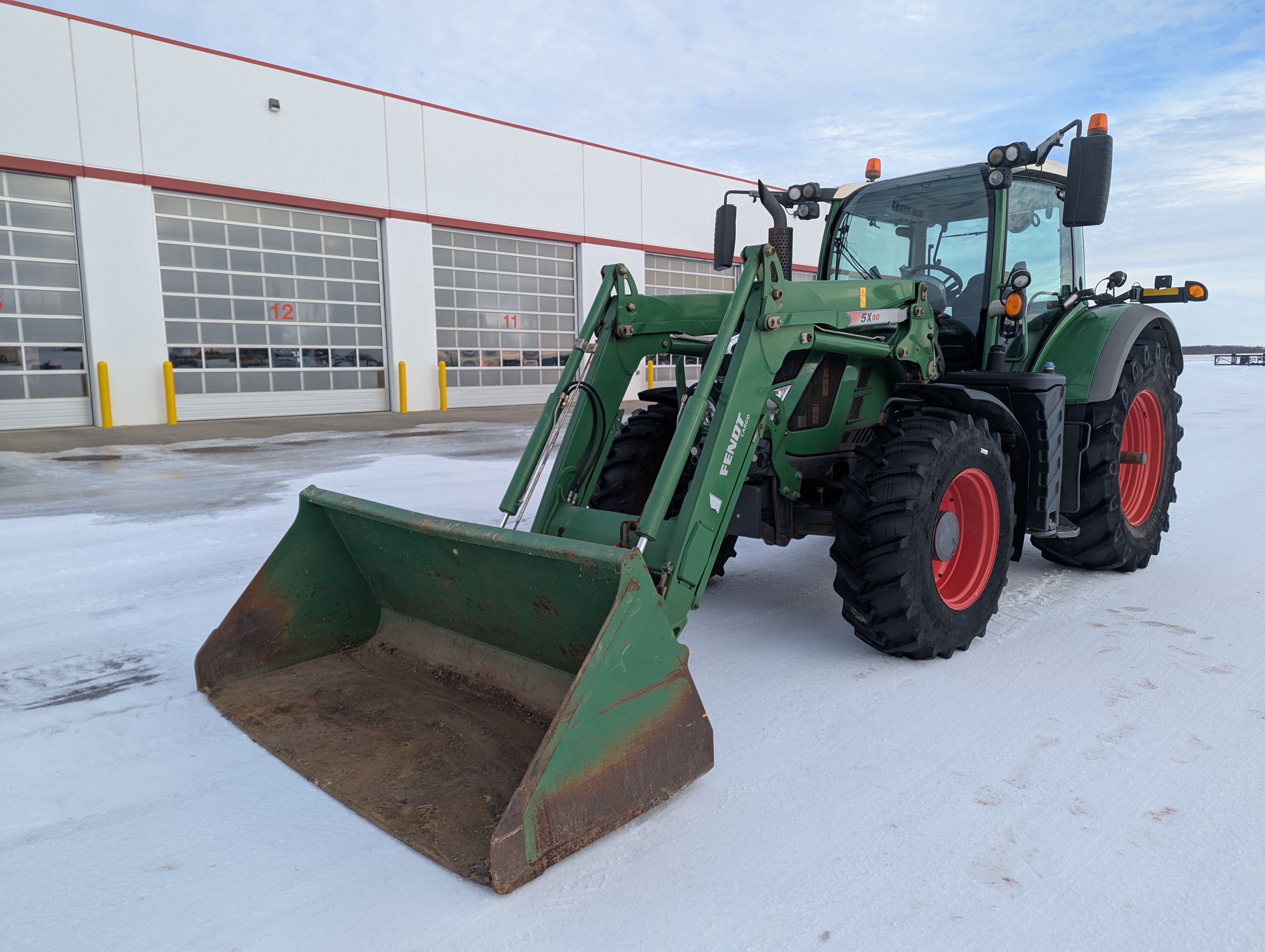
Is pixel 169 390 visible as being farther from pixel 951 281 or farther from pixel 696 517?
pixel 696 517

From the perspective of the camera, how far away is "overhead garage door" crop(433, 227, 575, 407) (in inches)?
739

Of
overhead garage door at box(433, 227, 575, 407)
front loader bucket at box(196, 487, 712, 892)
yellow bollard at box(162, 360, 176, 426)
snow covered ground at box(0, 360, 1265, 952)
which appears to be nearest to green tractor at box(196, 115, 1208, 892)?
front loader bucket at box(196, 487, 712, 892)

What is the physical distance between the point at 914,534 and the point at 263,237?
15410 mm

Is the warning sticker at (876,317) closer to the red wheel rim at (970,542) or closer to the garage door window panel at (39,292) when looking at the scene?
the red wheel rim at (970,542)

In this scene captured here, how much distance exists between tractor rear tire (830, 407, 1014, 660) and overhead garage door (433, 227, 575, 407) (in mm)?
16050

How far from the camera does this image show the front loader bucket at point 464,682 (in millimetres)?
2262

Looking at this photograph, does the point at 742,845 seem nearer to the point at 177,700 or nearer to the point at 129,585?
the point at 177,700

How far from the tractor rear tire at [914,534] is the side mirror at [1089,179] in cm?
99

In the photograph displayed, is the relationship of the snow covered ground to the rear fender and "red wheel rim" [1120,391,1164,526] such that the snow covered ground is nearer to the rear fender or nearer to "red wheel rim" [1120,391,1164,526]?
"red wheel rim" [1120,391,1164,526]

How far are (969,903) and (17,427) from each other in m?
15.7

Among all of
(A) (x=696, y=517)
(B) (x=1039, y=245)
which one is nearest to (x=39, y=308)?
(A) (x=696, y=517)

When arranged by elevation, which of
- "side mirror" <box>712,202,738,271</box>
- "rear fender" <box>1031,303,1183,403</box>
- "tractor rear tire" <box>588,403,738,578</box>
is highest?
"side mirror" <box>712,202,738,271</box>

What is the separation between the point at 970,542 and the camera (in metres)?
4.04

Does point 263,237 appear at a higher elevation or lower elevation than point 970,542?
higher
